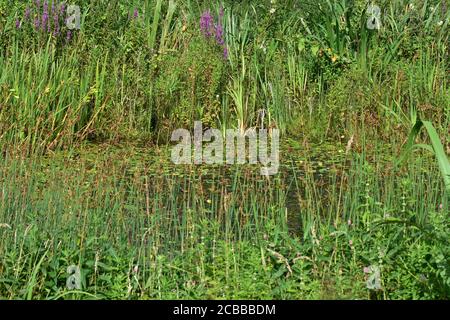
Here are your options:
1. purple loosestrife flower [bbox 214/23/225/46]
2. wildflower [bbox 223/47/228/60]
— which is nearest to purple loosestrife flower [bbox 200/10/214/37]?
purple loosestrife flower [bbox 214/23/225/46]

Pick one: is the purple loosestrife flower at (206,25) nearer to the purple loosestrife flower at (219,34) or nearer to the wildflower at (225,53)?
the purple loosestrife flower at (219,34)

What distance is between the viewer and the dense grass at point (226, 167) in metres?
4.54

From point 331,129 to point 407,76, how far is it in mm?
750

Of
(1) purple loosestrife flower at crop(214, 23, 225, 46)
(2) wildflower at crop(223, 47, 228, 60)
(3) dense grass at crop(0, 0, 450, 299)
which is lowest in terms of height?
(3) dense grass at crop(0, 0, 450, 299)

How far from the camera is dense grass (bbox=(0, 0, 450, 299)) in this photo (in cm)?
454

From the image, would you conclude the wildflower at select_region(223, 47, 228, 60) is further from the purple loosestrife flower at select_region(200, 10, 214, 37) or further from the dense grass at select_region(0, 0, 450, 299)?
the purple loosestrife flower at select_region(200, 10, 214, 37)

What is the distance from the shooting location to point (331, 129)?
8250mm

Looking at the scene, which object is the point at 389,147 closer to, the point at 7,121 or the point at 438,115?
the point at 438,115

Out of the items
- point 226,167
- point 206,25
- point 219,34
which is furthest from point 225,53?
point 226,167

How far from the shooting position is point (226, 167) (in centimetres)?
710

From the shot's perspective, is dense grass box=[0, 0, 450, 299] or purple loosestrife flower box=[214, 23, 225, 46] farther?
purple loosestrife flower box=[214, 23, 225, 46]

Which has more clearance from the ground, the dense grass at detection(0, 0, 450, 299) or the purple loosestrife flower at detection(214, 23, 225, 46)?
the purple loosestrife flower at detection(214, 23, 225, 46)

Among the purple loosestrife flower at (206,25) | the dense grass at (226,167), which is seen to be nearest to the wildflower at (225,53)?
the dense grass at (226,167)
